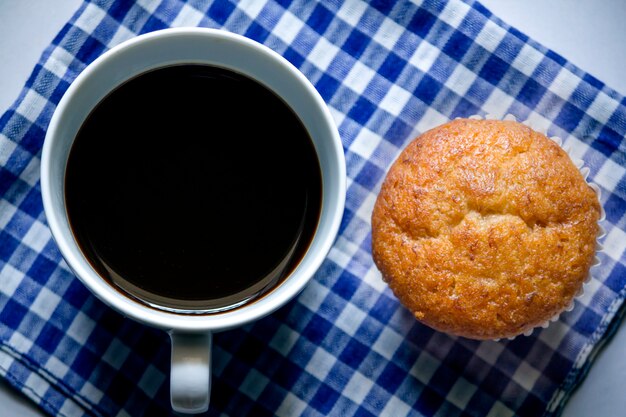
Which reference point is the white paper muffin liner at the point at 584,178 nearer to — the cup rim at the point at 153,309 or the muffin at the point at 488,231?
the muffin at the point at 488,231

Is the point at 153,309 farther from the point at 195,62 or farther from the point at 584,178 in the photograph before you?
the point at 584,178

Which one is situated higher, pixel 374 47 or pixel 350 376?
pixel 374 47

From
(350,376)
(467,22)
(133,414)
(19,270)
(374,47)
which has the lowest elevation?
(133,414)

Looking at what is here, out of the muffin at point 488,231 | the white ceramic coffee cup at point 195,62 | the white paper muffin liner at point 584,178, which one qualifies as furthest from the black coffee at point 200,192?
the white paper muffin liner at point 584,178

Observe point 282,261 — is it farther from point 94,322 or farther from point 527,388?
point 527,388

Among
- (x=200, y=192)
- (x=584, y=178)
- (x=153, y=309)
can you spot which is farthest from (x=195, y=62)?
(x=584, y=178)

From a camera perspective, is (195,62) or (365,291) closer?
(195,62)

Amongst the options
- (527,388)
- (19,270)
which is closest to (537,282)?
(527,388)
